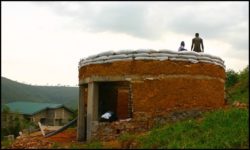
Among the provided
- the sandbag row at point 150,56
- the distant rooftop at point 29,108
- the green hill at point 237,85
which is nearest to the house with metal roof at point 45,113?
the distant rooftop at point 29,108

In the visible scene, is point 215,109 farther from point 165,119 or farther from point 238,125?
point 238,125

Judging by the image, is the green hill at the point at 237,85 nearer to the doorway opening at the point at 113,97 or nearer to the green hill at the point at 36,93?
the doorway opening at the point at 113,97

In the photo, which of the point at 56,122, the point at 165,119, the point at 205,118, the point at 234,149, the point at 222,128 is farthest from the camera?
the point at 56,122

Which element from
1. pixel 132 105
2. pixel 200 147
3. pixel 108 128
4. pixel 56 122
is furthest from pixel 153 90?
pixel 56 122

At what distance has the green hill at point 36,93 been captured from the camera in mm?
69562

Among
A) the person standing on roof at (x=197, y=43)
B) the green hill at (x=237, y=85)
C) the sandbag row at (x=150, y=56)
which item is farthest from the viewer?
the green hill at (x=237, y=85)

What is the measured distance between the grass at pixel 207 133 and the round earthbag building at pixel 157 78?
3.38ft

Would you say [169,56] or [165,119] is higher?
[169,56]

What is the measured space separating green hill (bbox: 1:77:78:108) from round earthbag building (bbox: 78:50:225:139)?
1958 inches

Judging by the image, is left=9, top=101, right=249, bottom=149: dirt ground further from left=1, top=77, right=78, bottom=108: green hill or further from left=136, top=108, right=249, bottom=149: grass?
left=1, top=77, right=78, bottom=108: green hill

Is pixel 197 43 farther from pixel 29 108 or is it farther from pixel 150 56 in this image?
pixel 29 108

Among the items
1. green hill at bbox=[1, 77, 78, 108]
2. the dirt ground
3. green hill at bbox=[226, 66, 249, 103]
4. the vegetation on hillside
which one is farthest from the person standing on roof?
green hill at bbox=[1, 77, 78, 108]

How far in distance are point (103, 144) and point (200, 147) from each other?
311cm

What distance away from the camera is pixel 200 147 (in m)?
10.8
